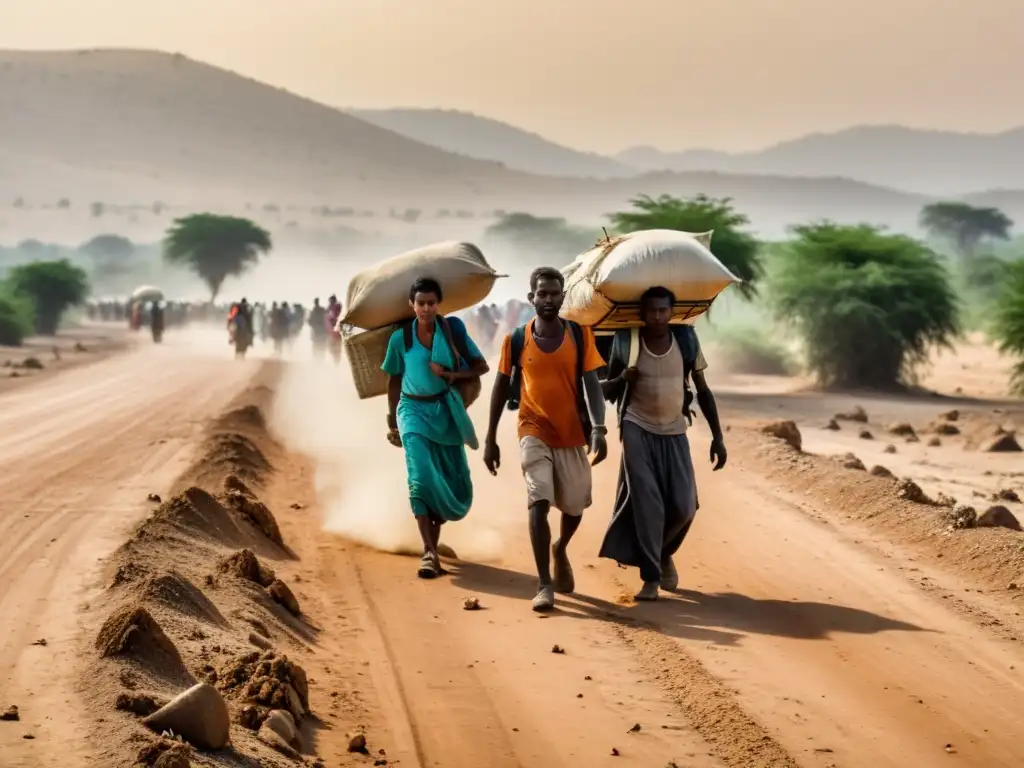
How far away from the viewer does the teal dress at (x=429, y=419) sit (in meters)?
9.34

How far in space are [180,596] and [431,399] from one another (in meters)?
2.57

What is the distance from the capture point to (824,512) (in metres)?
11.7

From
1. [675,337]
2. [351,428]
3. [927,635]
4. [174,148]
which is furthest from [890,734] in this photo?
[174,148]

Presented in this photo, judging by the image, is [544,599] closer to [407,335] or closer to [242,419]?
[407,335]

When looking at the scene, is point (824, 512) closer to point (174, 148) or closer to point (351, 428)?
point (351, 428)

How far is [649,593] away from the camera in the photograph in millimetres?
8469

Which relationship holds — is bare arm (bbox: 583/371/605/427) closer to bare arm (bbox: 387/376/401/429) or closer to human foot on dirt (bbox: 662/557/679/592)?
human foot on dirt (bbox: 662/557/679/592)

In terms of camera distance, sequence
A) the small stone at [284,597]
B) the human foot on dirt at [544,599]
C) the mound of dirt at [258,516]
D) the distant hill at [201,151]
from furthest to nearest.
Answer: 1. the distant hill at [201,151]
2. the mound of dirt at [258,516]
3. the human foot on dirt at [544,599]
4. the small stone at [284,597]

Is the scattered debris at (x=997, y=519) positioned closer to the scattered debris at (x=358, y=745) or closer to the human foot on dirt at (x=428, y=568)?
the human foot on dirt at (x=428, y=568)

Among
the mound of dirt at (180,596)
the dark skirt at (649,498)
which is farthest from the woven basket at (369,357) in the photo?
the mound of dirt at (180,596)

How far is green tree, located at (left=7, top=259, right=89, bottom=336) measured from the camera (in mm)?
51781

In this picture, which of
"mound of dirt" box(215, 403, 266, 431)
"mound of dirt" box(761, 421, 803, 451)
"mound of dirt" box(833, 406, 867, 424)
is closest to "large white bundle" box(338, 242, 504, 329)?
"mound of dirt" box(761, 421, 803, 451)

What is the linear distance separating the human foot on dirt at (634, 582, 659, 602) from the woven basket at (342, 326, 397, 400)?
7.60ft

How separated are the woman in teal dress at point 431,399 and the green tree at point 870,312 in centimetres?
2030
